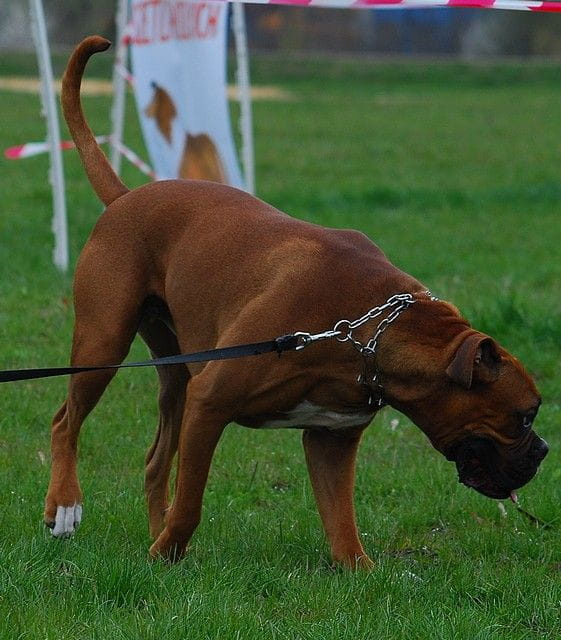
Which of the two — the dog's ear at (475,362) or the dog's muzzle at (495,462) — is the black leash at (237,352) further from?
the dog's muzzle at (495,462)

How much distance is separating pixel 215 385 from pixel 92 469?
1.45m

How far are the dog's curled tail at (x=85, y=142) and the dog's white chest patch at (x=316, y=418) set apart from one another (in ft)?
4.02

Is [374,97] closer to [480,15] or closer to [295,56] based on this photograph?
[295,56]

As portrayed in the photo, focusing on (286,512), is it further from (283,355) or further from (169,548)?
(283,355)

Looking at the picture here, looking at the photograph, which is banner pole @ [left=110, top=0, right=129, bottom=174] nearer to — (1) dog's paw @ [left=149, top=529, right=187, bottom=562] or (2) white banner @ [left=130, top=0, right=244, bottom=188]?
(2) white banner @ [left=130, top=0, right=244, bottom=188]

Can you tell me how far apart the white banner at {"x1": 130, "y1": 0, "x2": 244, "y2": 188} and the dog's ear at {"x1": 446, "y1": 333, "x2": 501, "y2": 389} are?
5.52 metres

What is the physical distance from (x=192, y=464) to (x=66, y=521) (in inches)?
22.3

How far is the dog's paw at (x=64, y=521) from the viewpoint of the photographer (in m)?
4.41

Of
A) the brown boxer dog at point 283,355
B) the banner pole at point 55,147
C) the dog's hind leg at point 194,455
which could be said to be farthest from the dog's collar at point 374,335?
the banner pole at point 55,147

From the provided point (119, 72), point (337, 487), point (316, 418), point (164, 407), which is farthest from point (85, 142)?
point (119, 72)

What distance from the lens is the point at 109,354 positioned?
458 centimetres

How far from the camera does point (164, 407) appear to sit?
4.98 meters

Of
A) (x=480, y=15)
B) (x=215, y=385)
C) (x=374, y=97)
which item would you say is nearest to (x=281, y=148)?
(x=374, y=97)

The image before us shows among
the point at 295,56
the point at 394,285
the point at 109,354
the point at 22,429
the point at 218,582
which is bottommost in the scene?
the point at 295,56
